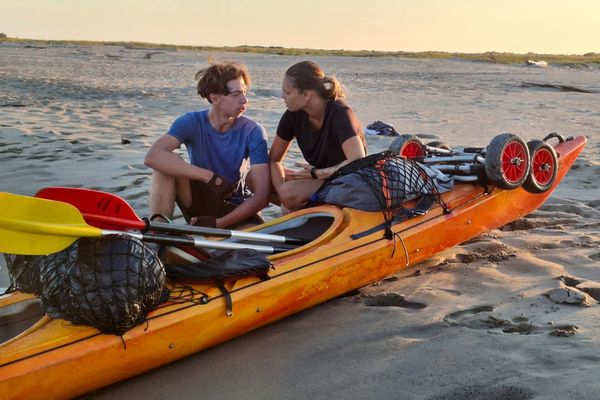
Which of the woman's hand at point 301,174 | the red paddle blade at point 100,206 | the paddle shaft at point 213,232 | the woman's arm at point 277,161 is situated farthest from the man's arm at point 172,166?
the red paddle blade at point 100,206

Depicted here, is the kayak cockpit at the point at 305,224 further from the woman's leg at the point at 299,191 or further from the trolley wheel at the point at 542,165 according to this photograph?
the trolley wheel at the point at 542,165

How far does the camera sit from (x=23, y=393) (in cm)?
279

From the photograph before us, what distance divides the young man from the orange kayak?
21.9 inches

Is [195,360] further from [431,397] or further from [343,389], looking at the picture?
Answer: [431,397]

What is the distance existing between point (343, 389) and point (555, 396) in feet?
2.88

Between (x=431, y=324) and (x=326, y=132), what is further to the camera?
(x=326, y=132)

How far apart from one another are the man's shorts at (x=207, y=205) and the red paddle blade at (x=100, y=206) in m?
1.53

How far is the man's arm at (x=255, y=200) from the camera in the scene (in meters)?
4.87

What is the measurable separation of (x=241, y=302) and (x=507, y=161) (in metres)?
2.59

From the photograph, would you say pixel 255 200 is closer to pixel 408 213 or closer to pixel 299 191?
pixel 299 191

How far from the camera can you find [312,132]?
502cm

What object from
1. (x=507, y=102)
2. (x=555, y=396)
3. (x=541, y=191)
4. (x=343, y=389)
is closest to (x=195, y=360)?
(x=343, y=389)

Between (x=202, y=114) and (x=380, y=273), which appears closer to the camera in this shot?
(x=380, y=273)

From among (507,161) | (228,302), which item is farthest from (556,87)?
(228,302)
